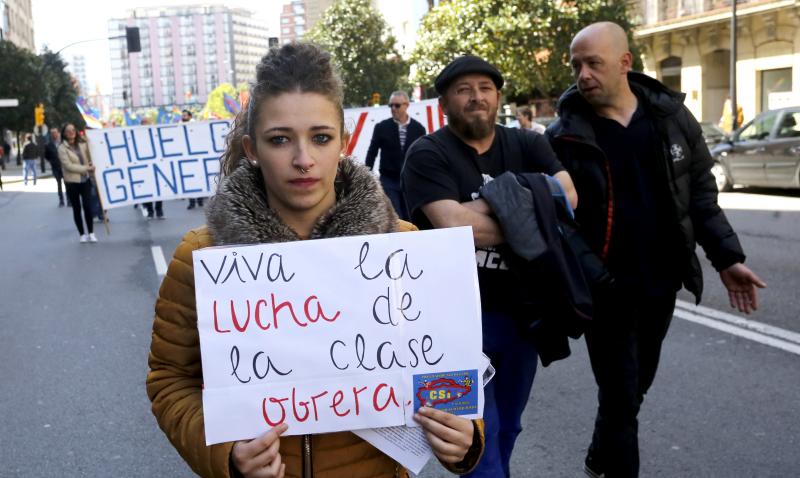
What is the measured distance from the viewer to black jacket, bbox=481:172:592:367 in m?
3.05

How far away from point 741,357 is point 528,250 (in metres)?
3.51

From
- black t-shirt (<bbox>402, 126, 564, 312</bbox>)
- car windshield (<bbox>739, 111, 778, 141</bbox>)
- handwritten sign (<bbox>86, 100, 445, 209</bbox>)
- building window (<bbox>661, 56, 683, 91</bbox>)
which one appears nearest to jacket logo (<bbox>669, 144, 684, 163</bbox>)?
black t-shirt (<bbox>402, 126, 564, 312</bbox>)

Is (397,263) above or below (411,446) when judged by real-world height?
above

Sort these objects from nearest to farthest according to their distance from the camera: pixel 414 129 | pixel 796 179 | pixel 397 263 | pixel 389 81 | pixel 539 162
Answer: pixel 397 263
pixel 539 162
pixel 414 129
pixel 796 179
pixel 389 81

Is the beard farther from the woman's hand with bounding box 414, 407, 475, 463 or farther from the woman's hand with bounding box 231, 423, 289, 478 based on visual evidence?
the woman's hand with bounding box 231, 423, 289, 478

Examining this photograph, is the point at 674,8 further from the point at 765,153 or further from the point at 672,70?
the point at 765,153

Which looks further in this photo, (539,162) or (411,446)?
(539,162)

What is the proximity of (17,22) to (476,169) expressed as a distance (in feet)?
351

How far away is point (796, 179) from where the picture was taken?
52.1 ft

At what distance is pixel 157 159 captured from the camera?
12.8 m

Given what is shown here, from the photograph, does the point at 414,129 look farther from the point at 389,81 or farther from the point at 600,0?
the point at 389,81

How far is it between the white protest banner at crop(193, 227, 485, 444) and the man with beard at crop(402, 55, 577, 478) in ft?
3.83

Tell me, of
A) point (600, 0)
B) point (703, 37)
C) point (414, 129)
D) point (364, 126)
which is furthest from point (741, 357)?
point (703, 37)

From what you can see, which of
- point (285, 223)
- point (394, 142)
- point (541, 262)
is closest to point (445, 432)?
point (285, 223)
